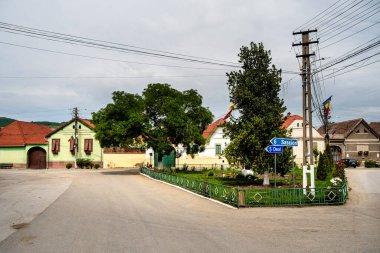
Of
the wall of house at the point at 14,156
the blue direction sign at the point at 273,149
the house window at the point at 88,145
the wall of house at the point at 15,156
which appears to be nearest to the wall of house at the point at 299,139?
the house window at the point at 88,145

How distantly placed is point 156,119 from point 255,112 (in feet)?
58.1

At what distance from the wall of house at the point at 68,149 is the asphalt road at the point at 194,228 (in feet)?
132

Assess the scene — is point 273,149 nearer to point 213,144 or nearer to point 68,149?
point 213,144

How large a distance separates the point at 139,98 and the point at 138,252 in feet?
103

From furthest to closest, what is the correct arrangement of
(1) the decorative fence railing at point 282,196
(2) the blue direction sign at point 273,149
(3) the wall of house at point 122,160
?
(3) the wall of house at point 122,160 → (2) the blue direction sign at point 273,149 → (1) the decorative fence railing at point 282,196

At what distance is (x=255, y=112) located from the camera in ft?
78.2

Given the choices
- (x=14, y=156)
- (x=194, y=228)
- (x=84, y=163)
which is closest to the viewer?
(x=194, y=228)

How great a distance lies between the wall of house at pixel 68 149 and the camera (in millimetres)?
55250

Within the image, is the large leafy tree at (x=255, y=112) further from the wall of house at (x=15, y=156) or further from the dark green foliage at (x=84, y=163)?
the wall of house at (x=15, y=156)

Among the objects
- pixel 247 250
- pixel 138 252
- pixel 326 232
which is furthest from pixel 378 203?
pixel 138 252

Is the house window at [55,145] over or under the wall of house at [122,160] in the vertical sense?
over

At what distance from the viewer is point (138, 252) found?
26.3 ft

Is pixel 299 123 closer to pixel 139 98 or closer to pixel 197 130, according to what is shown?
pixel 197 130

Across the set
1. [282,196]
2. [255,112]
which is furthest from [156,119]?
[282,196]
